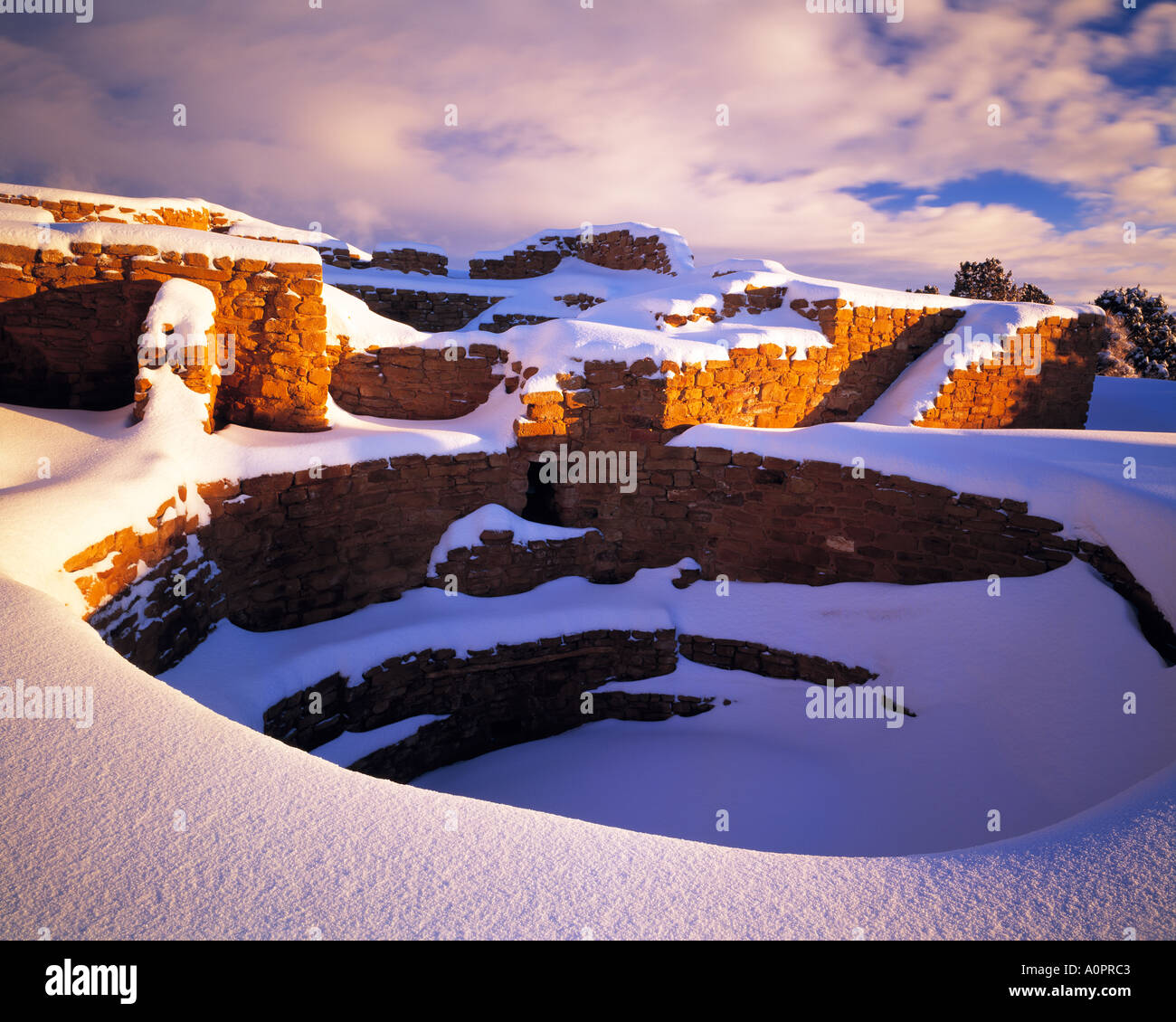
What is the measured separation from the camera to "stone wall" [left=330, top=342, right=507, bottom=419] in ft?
24.1

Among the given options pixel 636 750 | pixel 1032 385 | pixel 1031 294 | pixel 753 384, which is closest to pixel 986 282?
pixel 1031 294

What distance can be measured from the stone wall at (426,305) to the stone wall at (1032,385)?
9.32 meters

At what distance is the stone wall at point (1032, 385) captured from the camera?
959cm

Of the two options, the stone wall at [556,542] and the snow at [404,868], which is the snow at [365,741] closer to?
the stone wall at [556,542]

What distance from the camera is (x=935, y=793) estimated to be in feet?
14.9

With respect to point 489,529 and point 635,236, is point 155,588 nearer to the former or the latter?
point 489,529

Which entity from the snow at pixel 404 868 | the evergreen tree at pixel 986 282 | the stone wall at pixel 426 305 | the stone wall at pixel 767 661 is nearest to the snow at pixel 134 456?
the snow at pixel 404 868

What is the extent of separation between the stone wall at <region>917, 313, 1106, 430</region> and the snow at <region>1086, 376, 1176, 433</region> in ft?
7.57

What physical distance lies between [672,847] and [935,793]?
12.1ft

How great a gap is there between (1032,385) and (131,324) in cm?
1229

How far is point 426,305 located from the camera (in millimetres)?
13547
